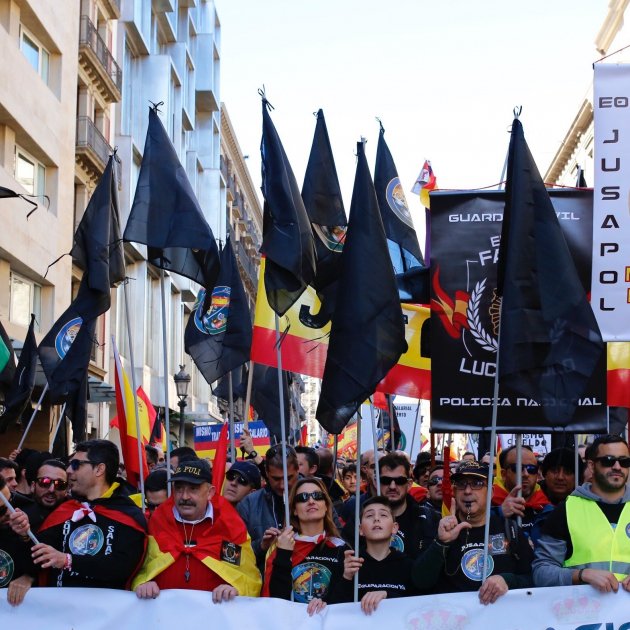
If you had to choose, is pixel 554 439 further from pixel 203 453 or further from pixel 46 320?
pixel 46 320

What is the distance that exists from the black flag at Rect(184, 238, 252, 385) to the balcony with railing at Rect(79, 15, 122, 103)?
21.2 metres

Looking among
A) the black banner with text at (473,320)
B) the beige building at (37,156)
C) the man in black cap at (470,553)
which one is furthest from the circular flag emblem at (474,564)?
the beige building at (37,156)

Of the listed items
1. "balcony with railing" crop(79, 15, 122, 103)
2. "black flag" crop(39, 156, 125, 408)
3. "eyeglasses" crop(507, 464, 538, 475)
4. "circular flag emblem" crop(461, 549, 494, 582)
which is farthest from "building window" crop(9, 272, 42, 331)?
"circular flag emblem" crop(461, 549, 494, 582)

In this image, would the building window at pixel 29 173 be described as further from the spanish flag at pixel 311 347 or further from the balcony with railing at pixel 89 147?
the spanish flag at pixel 311 347

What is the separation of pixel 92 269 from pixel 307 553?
3141 mm

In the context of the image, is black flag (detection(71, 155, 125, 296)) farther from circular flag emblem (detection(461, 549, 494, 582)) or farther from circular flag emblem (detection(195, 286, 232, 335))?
circular flag emblem (detection(461, 549, 494, 582))

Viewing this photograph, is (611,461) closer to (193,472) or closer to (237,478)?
(193,472)

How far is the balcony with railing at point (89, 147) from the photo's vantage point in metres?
30.7

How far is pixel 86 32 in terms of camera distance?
30969 mm

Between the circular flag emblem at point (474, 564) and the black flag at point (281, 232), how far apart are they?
6.48ft

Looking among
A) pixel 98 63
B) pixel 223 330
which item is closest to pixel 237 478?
pixel 223 330

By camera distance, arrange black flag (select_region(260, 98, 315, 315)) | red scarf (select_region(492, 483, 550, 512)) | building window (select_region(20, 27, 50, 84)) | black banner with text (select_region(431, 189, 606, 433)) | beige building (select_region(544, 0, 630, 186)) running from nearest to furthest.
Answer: black flag (select_region(260, 98, 315, 315))
black banner with text (select_region(431, 189, 606, 433))
red scarf (select_region(492, 483, 550, 512))
building window (select_region(20, 27, 50, 84))
beige building (select_region(544, 0, 630, 186))

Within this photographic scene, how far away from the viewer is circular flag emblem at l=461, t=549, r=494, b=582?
630 cm

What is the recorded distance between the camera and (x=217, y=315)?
10.8 m
